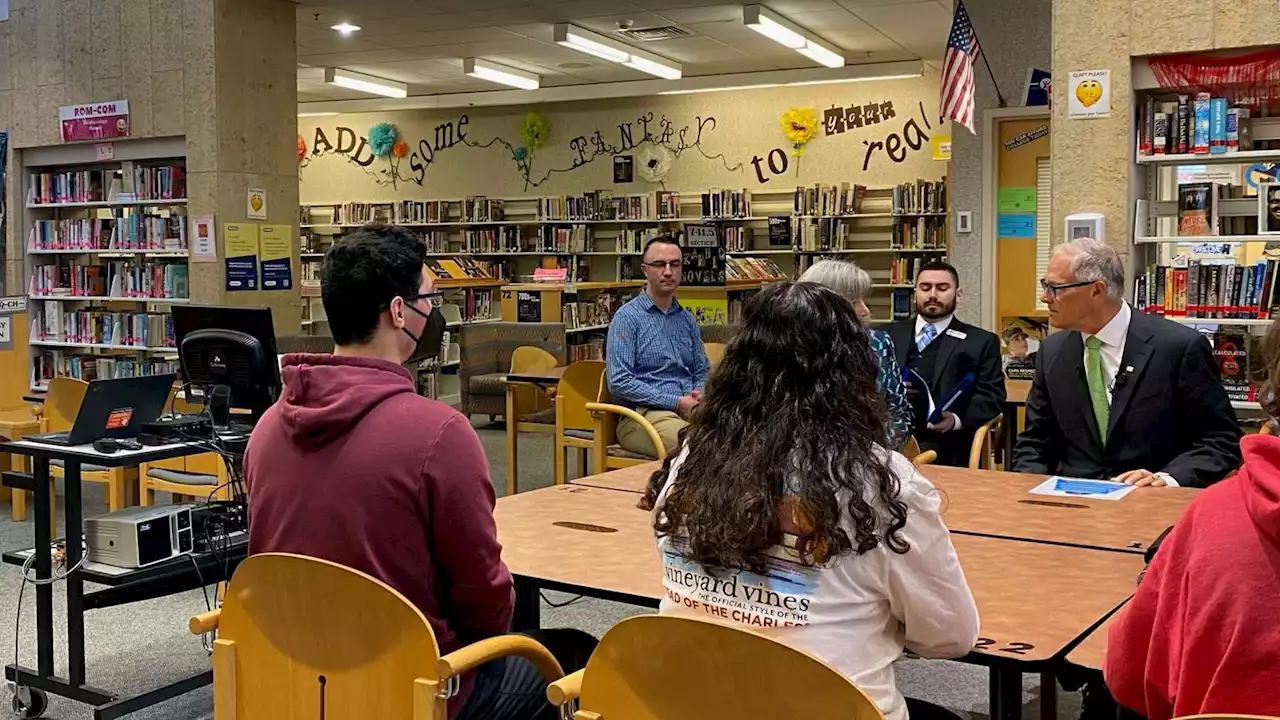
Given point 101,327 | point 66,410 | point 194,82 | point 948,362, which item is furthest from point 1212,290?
point 101,327

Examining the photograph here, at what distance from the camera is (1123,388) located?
3676 millimetres

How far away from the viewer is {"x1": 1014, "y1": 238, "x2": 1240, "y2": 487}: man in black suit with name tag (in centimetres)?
362

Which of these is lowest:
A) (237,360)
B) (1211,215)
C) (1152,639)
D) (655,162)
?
(1152,639)

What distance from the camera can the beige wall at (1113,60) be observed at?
4855 millimetres

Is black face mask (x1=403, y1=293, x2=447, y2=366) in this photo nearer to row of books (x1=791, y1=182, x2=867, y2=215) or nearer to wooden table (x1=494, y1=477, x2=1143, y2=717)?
wooden table (x1=494, y1=477, x2=1143, y2=717)

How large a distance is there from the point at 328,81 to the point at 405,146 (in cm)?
219

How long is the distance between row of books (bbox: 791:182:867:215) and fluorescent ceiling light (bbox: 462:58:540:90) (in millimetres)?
2945

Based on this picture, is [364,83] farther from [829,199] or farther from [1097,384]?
[1097,384]

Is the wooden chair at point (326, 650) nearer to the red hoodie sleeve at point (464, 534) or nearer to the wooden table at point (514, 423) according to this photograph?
the red hoodie sleeve at point (464, 534)

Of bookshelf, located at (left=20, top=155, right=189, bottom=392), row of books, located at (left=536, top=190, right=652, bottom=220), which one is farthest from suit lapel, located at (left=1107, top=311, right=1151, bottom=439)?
row of books, located at (left=536, top=190, right=652, bottom=220)

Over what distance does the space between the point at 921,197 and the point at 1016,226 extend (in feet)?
9.14

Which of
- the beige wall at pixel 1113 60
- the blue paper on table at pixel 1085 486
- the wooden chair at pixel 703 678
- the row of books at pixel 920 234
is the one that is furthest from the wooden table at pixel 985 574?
the row of books at pixel 920 234

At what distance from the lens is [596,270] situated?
13.5m

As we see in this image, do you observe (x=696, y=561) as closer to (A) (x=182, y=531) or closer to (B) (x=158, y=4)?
(A) (x=182, y=531)
